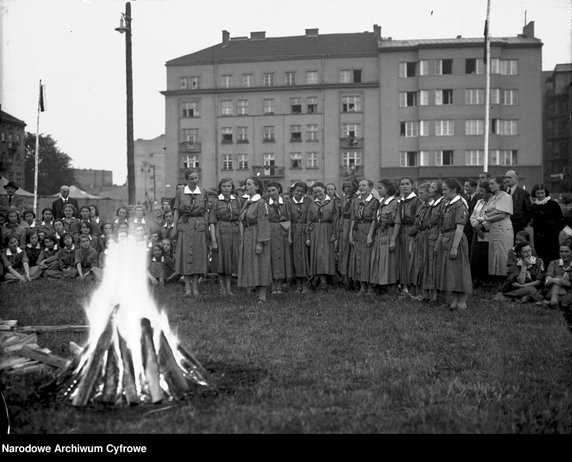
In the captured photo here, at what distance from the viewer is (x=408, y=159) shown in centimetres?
5878

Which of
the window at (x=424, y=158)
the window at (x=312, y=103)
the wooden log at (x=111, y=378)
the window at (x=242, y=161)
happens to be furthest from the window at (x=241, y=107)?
the wooden log at (x=111, y=378)

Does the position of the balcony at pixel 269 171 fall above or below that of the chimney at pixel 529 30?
below

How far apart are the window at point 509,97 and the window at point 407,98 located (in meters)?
8.57

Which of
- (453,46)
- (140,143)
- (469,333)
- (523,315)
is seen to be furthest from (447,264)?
(140,143)

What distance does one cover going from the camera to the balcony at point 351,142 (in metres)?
60.6

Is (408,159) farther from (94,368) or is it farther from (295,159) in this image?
(94,368)

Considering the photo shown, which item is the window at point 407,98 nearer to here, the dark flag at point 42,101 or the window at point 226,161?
the window at point 226,161

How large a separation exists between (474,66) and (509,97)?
15.6 feet

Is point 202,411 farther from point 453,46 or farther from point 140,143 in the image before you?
point 140,143

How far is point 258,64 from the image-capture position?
62156mm

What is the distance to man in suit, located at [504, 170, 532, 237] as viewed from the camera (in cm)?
1230

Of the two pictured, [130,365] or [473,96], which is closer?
[130,365]

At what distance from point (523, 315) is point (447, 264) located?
1472 mm

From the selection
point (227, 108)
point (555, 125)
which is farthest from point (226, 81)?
point (555, 125)
